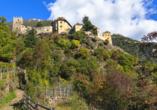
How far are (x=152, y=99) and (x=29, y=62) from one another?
63.2ft

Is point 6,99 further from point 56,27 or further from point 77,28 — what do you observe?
point 56,27

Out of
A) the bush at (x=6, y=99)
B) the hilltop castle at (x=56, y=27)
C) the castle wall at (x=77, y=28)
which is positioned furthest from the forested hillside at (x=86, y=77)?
the hilltop castle at (x=56, y=27)

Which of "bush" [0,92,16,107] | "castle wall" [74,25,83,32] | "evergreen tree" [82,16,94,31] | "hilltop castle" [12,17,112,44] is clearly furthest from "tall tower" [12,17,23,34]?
"bush" [0,92,16,107]

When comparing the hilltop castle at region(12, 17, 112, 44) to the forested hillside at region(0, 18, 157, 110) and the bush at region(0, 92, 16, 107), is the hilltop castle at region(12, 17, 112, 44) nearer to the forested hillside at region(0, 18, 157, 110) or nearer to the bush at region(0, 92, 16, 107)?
the forested hillside at region(0, 18, 157, 110)

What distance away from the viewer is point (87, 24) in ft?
181

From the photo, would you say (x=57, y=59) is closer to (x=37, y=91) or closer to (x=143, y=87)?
(x=37, y=91)

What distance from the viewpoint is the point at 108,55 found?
131ft

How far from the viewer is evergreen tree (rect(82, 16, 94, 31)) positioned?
55.0m

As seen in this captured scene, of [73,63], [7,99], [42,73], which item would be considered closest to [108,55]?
[73,63]

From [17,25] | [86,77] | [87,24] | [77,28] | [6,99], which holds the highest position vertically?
[87,24]

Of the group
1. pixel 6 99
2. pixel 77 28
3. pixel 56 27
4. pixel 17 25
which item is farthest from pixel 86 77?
pixel 17 25

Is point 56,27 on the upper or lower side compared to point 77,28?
upper

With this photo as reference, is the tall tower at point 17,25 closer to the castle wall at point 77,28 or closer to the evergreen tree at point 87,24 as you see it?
the castle wall at point 77,28

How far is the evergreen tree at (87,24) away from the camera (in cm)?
5503
